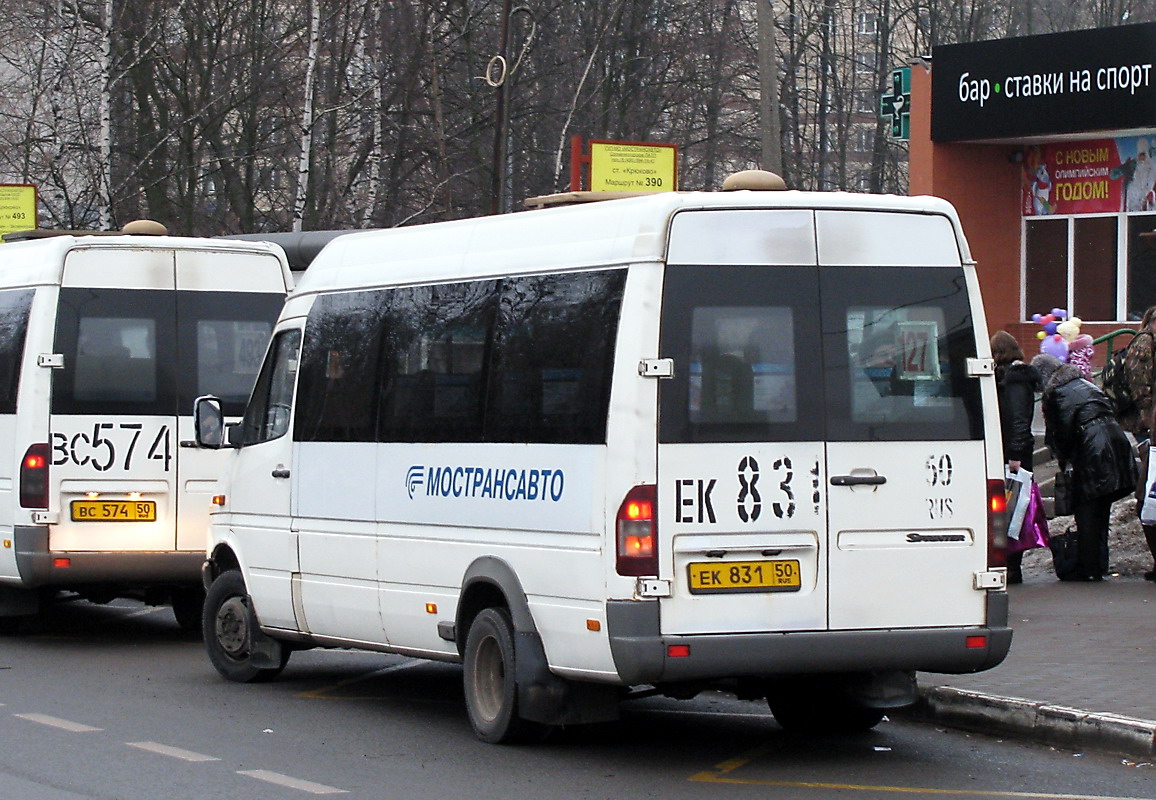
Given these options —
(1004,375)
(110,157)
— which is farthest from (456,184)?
(1004,375)

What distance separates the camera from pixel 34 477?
508 inches

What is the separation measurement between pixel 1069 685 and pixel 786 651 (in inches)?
91.5

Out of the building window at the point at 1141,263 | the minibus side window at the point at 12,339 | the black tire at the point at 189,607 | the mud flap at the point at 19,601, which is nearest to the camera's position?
the minibus side window at the point at 12,339

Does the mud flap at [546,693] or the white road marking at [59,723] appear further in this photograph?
the white road marking at [59,723]

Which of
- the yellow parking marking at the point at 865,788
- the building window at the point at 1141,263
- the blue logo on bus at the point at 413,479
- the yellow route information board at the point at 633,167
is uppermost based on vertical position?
the yellow route information board at the point at 633,167

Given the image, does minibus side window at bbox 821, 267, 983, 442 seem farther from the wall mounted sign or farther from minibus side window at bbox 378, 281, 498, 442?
the wall mounted sign

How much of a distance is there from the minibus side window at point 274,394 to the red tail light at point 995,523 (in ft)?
13.2

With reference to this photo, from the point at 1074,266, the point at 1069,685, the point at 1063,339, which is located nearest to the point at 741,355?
the point at 1069,685

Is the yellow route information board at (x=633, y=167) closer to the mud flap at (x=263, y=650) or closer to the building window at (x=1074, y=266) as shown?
the building window at (x=1074, y=266)

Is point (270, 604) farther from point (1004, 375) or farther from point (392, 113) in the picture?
point (392, 113)

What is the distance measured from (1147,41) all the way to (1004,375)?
40.3 feet

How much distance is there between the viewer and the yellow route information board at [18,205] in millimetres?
32625

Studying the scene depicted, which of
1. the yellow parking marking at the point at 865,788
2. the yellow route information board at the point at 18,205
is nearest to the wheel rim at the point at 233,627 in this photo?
the yellow parking marking at the point at 865,788

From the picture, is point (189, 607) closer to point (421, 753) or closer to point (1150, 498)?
point (421, 753)
